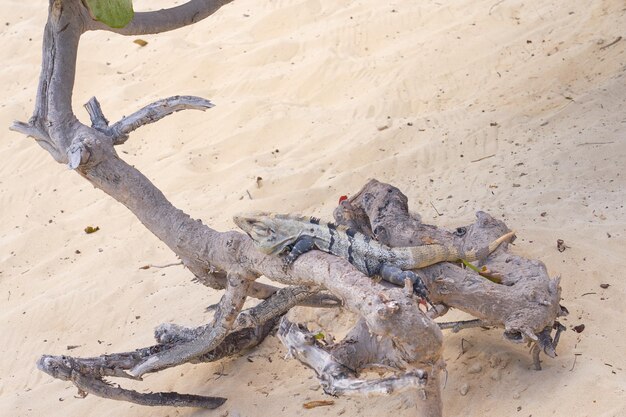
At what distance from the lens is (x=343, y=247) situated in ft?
11.9

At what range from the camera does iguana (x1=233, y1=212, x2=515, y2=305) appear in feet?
11.7

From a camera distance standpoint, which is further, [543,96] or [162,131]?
[162,131]

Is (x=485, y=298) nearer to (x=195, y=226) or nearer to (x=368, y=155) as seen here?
(x=195, y=226)

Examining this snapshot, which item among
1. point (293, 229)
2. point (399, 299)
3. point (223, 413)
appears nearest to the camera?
point (399, 299)

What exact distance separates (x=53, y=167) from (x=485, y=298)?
4.75m

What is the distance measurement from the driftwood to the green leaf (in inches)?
16.2

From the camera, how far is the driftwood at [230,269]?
3443 millimetres

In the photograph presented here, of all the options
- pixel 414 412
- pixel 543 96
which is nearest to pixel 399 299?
pixel 414 412

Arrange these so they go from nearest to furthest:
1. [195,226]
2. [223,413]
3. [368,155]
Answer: [195,226]
[223,413]
[368,155]

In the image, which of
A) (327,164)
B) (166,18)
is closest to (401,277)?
(166,18)

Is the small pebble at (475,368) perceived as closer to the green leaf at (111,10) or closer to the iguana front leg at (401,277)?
the iguana front leg at (401,277)

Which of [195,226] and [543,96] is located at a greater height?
[195,226]

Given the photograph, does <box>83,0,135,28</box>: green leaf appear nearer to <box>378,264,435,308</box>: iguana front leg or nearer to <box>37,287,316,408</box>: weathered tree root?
<box>37,287,316,408</box>: weathered tree root

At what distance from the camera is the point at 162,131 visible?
297 inches
